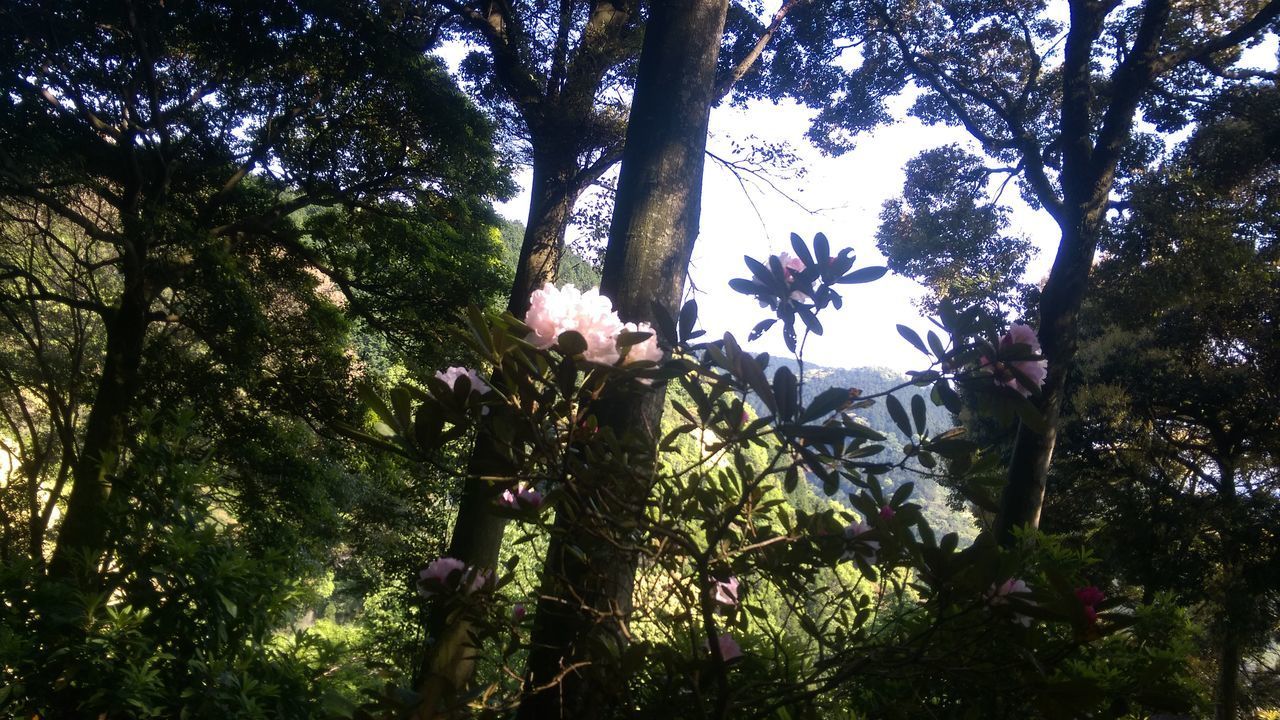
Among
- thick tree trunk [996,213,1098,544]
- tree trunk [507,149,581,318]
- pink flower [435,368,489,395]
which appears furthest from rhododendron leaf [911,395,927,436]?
thick tree trunk [996,213,1098,544]

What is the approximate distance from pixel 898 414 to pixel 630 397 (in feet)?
1.57

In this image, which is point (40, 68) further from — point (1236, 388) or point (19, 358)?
point (1236, 388)

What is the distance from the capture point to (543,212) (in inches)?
201

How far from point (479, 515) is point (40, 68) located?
383 cm

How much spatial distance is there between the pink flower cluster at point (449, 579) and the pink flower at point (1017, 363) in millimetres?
909

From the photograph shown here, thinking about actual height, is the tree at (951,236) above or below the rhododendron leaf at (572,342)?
above

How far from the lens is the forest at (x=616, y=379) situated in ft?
3.57

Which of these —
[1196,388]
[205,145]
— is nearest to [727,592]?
[205,145]

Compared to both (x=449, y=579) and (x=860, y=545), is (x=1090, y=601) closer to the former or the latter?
(x=860, y=545)

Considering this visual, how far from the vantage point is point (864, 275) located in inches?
45.2

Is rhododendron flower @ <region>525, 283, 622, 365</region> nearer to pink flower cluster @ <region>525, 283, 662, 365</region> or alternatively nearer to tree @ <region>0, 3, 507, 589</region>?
pink flower cluster @ <region>525, 283, 662, 365</region>

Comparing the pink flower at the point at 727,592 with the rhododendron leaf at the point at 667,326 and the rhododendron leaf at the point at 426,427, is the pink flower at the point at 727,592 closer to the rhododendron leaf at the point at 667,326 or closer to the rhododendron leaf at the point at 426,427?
the rhododendron leaf at the point at 667,326

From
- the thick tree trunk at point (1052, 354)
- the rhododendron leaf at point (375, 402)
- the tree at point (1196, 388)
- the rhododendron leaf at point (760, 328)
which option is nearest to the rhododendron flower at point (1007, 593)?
the rhododendron leaf at point (760, 328)

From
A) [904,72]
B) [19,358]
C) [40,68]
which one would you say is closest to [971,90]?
[904,72]
